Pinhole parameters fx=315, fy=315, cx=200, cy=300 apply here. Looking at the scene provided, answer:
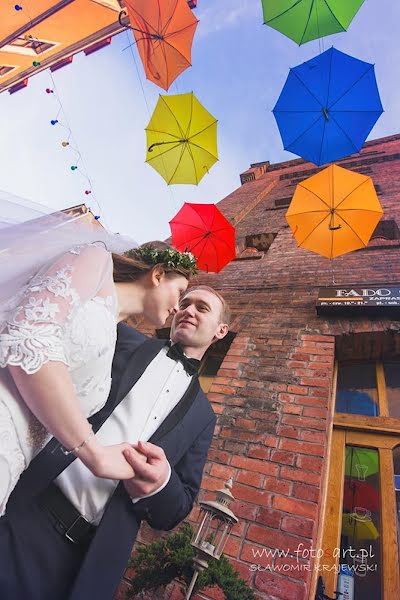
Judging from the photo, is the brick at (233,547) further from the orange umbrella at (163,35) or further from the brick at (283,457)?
the orange umbrella at (163,35)

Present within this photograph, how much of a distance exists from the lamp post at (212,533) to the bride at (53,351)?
105 centimetres

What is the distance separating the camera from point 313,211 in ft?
15.1

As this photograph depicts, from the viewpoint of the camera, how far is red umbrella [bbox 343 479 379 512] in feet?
7.59

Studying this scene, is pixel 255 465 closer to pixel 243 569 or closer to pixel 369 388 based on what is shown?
pixel 243 569

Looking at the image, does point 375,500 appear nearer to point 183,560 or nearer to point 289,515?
point 289,515

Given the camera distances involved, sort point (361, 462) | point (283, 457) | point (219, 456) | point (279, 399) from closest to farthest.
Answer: point (283, 457) → point (219, 456) → point (361, 462) → point (279, 399)

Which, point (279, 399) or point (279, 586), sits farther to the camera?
point (279, 399)

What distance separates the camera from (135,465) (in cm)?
96

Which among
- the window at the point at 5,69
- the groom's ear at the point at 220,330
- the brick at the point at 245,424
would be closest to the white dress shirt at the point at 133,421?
the groom's ear at the point at 220,330

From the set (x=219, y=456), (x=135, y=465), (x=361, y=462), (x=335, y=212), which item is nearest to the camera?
(x=135, y=465)

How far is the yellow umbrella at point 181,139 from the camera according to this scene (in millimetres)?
5184

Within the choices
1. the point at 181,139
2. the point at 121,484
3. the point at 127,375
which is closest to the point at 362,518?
the point at 121,484

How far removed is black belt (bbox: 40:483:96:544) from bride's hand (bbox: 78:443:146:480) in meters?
0.36

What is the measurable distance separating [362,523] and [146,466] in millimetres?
2107
